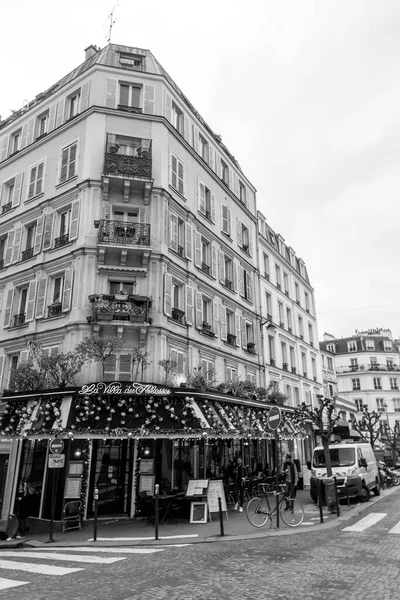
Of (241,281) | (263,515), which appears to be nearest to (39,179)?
(241,281)

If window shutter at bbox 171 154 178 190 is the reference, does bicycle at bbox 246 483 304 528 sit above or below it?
below

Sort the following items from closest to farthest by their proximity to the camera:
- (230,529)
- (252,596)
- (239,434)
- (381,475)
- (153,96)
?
(252,596) < (230,529) < (239,434) < (153,96) < (381,475)

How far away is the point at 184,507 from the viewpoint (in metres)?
13.9

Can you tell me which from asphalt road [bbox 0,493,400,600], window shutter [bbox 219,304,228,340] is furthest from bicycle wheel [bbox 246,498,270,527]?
window shutter [bbox 219,304,228,340]

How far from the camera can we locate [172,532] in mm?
11938

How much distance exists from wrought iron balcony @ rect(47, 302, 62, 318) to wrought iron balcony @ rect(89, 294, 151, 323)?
1.71m

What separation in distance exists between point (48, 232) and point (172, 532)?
1249 centimetres

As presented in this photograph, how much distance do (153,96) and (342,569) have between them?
1906 centimetres

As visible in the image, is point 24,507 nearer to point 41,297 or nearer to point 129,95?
point 41,297

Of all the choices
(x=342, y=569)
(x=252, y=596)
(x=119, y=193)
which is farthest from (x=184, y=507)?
(x=119, y=193)

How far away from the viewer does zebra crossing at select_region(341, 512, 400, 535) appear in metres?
11.0

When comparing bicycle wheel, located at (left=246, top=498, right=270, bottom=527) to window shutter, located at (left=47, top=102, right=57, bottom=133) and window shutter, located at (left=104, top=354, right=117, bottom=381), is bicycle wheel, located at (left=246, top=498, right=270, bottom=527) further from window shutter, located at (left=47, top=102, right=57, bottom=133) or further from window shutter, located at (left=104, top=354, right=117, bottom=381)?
window shutter, located at (left=47, top=102, right=57, bottom=133)

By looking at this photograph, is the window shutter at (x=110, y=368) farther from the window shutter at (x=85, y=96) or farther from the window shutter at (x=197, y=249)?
the window shutter at (x=85, y=96)

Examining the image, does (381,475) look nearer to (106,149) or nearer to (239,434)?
(239,434)
